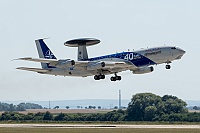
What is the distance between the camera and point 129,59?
93375 millimetres

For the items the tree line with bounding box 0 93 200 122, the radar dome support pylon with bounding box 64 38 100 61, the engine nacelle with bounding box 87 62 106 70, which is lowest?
the tree line with bounding box 0 93 200 122

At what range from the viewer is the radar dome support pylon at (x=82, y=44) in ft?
306

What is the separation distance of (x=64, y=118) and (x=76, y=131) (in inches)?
2063

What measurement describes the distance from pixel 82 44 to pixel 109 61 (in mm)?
5431

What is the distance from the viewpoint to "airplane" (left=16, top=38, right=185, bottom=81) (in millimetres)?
91312

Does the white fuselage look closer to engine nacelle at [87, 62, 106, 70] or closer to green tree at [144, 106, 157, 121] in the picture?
engine nacelle at [87, 62, 106, 70]

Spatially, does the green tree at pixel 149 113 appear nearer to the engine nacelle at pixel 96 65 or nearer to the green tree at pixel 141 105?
the green tree at pixel 141 105

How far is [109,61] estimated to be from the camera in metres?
94.9

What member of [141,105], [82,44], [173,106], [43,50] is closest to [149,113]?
[141,105]

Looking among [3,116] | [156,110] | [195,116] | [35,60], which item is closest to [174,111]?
[156,110]

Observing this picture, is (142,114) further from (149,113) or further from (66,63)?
(66,63)

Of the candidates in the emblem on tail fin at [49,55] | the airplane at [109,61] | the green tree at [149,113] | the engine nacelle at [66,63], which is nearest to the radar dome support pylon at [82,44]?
the airplane at [109,61]

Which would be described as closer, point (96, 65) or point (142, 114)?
point (96, 65)

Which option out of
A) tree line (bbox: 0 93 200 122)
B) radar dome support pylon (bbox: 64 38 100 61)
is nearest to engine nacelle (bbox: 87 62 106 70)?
radar dome support pylon (bbox: 64 38 100 61)
